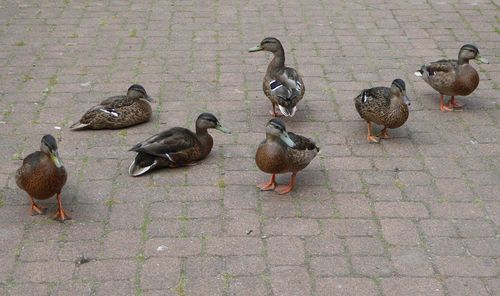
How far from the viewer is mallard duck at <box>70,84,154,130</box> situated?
278 inches

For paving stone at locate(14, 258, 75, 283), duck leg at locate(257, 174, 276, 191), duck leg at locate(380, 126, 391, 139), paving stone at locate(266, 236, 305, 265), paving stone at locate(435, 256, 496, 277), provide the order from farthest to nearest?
duck leg at locate(380, 126, 391, 139)
duck leg at locate(257, 174, 276, 191)
paving stone at locate(266, 236, 305, 265)
paving stone at locate(435, 256, 496, 277)
paving stone at locate(14, 258, 75, 283)

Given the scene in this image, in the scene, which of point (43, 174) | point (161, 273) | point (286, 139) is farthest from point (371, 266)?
point (43, 174)

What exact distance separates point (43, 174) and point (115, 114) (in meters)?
1.80

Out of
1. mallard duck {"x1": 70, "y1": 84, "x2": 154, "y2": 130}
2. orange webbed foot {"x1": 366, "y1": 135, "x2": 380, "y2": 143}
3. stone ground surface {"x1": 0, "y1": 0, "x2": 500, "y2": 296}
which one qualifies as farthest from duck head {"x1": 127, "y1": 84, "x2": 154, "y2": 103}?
orange webbed foot {"x1": 366, "y1": 135, "x2": 380, "y2": 143}

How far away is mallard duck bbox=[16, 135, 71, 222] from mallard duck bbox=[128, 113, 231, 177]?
0.92 metres

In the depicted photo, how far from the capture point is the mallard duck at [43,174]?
5391 millimetres

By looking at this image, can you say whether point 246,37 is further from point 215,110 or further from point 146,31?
point 215,110

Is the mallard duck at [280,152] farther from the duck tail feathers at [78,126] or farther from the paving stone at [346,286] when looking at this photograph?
the duck tail feathers at [78,126]

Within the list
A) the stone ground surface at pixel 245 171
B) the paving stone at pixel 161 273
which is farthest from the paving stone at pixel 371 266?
the paving stone at pixel 161 273

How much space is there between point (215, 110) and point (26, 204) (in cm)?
254

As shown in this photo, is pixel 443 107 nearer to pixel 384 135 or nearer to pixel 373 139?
pixel 384 135

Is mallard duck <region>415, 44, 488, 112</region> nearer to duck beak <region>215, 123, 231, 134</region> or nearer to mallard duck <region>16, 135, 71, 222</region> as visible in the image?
duck beak <region>215, 123, 231, 134</region>

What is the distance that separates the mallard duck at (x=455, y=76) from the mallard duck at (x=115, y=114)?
3215 millimetres

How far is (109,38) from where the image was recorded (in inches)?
384
